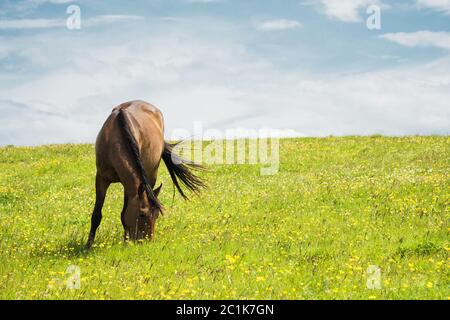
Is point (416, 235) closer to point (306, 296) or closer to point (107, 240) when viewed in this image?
point (306, 296)

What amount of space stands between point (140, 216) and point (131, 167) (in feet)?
3.27

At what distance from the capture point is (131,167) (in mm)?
10203

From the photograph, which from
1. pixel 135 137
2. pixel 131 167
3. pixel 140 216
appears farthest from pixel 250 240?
pixel 135 137

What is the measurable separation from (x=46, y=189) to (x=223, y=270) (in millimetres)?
13461

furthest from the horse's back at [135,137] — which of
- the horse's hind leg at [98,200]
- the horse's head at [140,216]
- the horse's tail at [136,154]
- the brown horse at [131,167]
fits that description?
the horse's head at [140,216]

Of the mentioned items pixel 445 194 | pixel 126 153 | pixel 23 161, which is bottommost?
pixel 23 161

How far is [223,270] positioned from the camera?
8734 mm

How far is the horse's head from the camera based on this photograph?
9789 millimetres

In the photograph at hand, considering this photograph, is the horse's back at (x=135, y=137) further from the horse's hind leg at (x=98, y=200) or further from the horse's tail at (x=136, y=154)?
the horse's hind leg at (x=98, y=200)

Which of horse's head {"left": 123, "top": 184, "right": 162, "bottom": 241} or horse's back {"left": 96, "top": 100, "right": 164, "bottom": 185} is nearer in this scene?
horse's head {"left": 123, "top": 184, "right": 162, "bottom": 241}

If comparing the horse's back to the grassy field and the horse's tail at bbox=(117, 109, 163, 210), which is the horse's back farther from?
the grassy field

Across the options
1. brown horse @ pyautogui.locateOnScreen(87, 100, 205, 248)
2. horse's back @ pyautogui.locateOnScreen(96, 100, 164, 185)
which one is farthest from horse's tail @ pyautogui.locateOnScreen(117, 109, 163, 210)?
horse's back @ pyautogui.locateOnScreen(96, 100, 164, 185)

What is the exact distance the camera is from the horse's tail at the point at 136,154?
9.86 meters

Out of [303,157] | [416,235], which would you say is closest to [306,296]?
[416,235]
